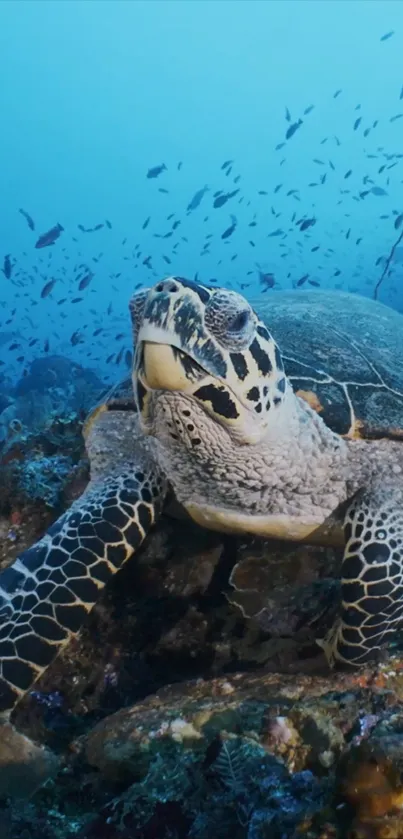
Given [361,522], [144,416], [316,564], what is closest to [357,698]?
[361,522]

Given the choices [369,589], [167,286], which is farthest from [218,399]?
[369,589]

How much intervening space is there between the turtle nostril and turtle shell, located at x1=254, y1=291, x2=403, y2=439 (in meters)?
1.09

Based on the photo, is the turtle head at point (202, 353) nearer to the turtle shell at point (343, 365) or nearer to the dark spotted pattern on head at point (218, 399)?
the dark spotted pattern on head at point (218, 399)

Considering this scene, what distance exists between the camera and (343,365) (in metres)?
3.08

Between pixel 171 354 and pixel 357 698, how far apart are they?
4.36 ft

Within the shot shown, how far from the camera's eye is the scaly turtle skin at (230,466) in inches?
78.2

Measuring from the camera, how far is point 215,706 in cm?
202

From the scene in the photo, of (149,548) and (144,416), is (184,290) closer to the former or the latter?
(144,416)

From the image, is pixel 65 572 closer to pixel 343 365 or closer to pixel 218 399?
pixel 218 399

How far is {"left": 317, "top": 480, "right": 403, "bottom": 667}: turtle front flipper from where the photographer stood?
7.36ft

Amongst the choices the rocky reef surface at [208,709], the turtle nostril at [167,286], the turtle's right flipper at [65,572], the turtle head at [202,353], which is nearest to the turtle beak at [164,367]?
the turtle head at [202,353]

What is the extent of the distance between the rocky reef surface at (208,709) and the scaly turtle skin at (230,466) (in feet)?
0.83

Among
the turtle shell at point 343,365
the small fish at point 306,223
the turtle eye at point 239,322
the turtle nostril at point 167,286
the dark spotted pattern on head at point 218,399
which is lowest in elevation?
the small fish at point 306,223

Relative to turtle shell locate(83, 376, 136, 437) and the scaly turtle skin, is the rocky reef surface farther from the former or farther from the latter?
turtle shell locate(83, 376, 136, 437)
